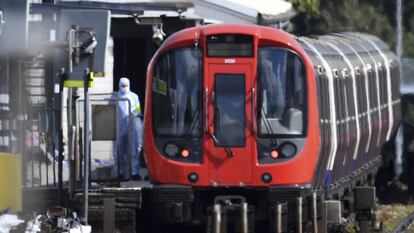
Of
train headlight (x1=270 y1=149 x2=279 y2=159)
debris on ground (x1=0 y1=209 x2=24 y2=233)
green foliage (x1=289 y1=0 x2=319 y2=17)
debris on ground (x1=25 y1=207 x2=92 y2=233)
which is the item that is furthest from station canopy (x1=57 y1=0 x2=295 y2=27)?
debris on ground (x1=0 y1=209 x2=24 y2=233)

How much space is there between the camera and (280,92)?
1820 centimetres

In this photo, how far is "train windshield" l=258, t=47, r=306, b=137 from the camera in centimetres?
1814

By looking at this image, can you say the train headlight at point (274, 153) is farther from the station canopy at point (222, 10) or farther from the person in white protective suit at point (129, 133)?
the station canopy at point (222, 10)

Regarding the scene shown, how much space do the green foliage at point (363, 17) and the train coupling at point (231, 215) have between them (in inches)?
643

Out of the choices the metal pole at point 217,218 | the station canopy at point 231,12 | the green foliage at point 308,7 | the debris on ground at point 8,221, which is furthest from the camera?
the green foliage at point 308,7

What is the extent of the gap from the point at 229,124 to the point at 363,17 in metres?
17.4

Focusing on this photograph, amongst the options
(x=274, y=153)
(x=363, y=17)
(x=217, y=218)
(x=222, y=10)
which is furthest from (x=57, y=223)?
(x=363, y=17)

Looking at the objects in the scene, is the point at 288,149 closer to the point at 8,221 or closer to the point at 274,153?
the point at 274,153

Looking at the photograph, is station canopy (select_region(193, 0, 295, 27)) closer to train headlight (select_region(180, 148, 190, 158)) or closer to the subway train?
the subway train

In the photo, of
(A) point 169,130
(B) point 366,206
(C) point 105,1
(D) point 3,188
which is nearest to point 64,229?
(D) point 3,188

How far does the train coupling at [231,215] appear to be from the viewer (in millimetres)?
17156

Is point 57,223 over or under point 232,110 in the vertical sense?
under

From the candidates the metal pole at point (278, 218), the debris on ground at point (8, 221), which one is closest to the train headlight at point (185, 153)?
the metal pole at point (278, 218)

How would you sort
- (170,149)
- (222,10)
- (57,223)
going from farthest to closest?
(222,10) → (170,149) → (57,223)
